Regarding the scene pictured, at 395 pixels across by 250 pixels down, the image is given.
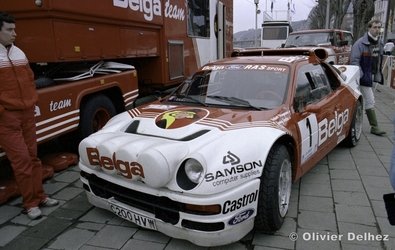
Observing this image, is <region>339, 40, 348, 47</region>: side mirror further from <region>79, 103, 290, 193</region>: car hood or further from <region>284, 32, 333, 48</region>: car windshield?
<region>79, 103, 290, 193</region>: car hood

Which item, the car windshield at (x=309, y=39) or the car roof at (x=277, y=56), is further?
the car windshield at (x=309, y=39)

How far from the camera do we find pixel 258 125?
3.25m

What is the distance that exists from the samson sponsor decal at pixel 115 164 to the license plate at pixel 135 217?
0.33 meters

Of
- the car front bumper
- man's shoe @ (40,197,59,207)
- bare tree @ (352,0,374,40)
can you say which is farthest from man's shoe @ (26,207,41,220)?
bare tree @ (352,0,374,40)

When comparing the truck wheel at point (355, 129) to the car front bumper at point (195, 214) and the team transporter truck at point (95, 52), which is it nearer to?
the car front bumper at point (195, 214)

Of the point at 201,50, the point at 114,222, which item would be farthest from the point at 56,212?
the point at 201,50

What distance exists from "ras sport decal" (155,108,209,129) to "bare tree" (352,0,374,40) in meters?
18.5

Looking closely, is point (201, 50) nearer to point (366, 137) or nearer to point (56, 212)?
point (366, 137)

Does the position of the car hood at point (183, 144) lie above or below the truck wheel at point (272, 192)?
above

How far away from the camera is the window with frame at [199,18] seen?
26.8 feet

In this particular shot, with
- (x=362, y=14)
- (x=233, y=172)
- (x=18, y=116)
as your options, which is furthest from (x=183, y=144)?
(x=362, y=14)

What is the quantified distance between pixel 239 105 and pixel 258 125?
0.54 meters

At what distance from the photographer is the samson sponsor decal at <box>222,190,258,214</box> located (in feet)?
8.82

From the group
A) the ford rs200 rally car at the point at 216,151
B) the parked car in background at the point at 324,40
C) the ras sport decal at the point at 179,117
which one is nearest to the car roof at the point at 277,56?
the ford rs200 rally car at the point at 216,151
